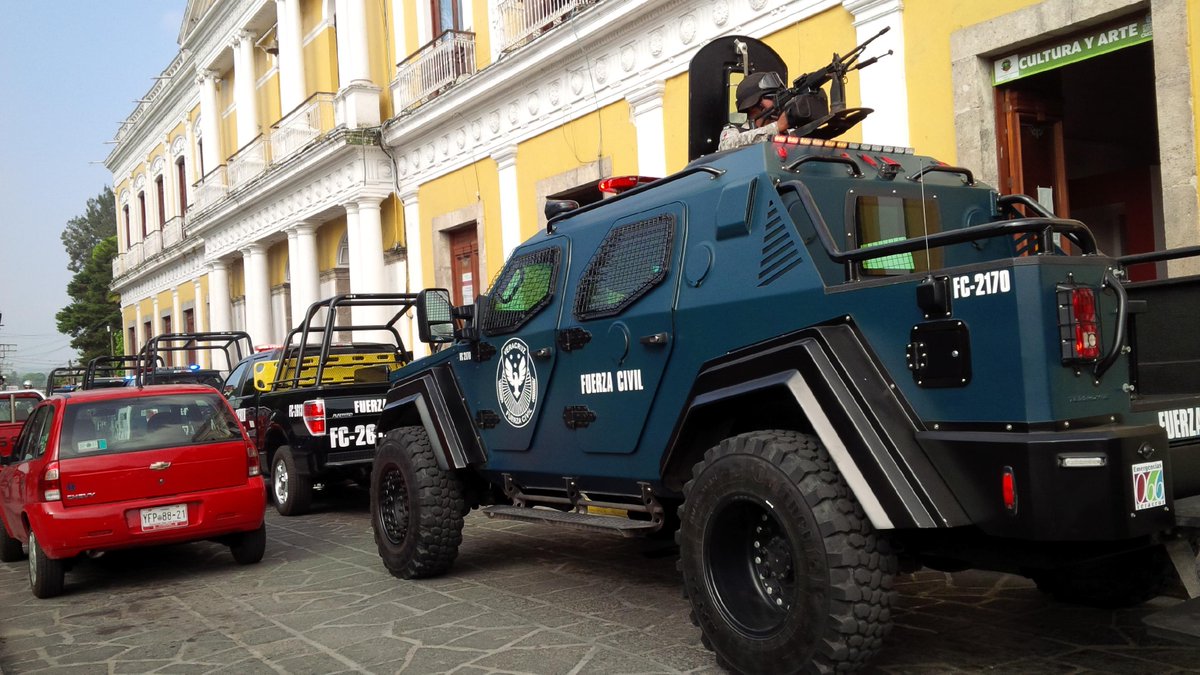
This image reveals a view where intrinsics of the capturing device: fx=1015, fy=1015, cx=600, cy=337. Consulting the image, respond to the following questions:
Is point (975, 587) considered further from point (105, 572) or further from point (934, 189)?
point (105, 572)

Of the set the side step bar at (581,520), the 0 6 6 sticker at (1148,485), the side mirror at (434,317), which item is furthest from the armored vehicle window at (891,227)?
the side mirror at (434,317)

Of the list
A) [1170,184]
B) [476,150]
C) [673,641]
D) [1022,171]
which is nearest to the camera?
[673,641]

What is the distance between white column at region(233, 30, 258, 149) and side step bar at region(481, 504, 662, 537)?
20744 mm

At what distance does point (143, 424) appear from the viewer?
727cm

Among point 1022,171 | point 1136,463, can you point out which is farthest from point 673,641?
point 1022,171

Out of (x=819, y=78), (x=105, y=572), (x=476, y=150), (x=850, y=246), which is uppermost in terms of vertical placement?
(x=476, y=150)

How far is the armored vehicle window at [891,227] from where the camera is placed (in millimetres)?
4605

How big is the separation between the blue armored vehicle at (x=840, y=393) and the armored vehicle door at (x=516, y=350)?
0.9 inches

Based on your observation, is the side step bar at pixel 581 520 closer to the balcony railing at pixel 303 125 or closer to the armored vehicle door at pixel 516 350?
the armored vehicle door at pixel 516 350

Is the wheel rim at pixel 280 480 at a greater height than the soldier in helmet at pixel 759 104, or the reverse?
the soldier in helmet at pixel 759 104

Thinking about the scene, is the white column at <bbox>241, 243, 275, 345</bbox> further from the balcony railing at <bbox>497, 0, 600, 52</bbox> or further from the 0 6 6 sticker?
the 0 6 6 sticker

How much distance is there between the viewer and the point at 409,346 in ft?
55.0

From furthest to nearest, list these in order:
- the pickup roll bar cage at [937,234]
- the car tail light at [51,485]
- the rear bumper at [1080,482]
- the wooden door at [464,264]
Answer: the wooden door at [464,264] < the car tail light at [51,485] < the pickup roll bar cage at [937,234] < the rear bumper at [1080,482]

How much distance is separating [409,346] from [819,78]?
1212 cm
